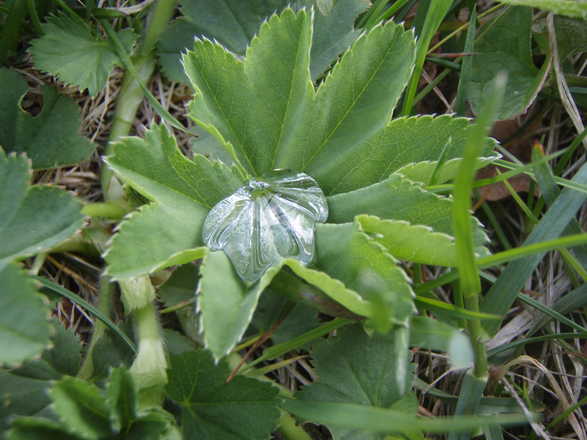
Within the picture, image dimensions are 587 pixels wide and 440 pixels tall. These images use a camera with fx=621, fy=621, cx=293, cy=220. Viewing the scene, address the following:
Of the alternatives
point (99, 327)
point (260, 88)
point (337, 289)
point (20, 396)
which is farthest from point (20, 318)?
point (260, 88)

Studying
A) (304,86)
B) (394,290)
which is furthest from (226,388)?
(304,86)

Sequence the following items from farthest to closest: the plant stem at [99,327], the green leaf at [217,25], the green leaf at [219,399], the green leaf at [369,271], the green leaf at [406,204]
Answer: the green leaf at [217,25]
the plant stem at [99,327]
the green leaf at [219,399]
the green leaf at [406,204]
the green leaf at [369,271]

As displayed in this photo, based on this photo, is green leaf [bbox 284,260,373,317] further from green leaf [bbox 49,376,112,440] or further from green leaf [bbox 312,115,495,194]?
green leaf [bbox 49,376,112,440]

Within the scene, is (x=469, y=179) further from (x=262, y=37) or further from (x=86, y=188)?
(x=86, y=188)

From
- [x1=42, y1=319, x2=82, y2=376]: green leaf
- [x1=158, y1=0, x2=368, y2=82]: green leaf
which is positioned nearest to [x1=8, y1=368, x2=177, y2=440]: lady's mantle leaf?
[x1=42, y1=319, x2=82, y2=376]: green leaf

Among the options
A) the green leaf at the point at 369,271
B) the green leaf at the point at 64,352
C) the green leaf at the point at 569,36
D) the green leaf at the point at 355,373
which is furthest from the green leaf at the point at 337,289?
the green leaf at the point at 569,36

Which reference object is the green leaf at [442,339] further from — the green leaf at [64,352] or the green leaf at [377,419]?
the green leaf at [64,352]

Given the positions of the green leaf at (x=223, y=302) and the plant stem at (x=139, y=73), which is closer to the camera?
the green leaf at (x=223, y=302)

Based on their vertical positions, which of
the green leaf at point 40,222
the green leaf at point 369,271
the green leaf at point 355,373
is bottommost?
the green leaf at point 355,373
